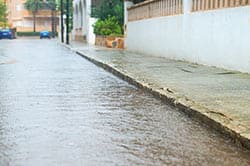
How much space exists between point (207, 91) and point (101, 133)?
356 centimetres

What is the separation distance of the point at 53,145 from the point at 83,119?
174cm

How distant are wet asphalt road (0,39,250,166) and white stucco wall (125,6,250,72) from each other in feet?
12.6

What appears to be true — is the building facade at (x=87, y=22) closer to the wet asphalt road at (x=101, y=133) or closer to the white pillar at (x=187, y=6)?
the white pillar at (x=187, y=6)


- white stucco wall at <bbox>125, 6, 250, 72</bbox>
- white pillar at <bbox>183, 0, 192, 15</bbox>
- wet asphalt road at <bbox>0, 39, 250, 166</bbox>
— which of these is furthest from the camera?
white pillar at <bbox>183, 0, 192, 15</bbox>

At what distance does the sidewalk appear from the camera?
6.79m

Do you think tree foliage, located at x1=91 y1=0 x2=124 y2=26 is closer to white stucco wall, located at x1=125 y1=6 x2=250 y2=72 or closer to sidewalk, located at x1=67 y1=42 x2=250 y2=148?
white stucco wall, located at x1=125 y1=6 x2=250 y2=72

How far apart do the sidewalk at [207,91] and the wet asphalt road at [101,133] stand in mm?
154

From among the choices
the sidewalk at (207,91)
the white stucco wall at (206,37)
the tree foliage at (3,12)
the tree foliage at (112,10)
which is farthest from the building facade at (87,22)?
the tree foliage at (3,12)

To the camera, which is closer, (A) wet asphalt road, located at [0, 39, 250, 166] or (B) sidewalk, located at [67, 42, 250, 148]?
(A) wet asphalt road, located at [0, 39, 250, 166]

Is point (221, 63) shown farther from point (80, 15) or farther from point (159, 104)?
point (80, 15)

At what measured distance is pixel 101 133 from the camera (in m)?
6.76

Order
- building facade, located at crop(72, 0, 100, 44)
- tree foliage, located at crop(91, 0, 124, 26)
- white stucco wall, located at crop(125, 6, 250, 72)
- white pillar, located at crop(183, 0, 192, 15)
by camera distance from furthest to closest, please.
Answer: building facade, located at crop(72, 0, 100, 44), tree foliage, located at crop(91, 0, 124, 26), white pillar, located at crop(183, 0, 192, 15), white stucco wall, located at crop(125, 6, 250, 72)

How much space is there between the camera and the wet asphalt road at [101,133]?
553 centimetres

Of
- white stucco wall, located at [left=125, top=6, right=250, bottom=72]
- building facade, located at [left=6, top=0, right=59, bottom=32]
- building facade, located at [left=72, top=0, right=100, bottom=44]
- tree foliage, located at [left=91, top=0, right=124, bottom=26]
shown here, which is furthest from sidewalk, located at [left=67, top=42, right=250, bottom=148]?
building facade, located at [left=6, top=0, right=59, bottom=32]
